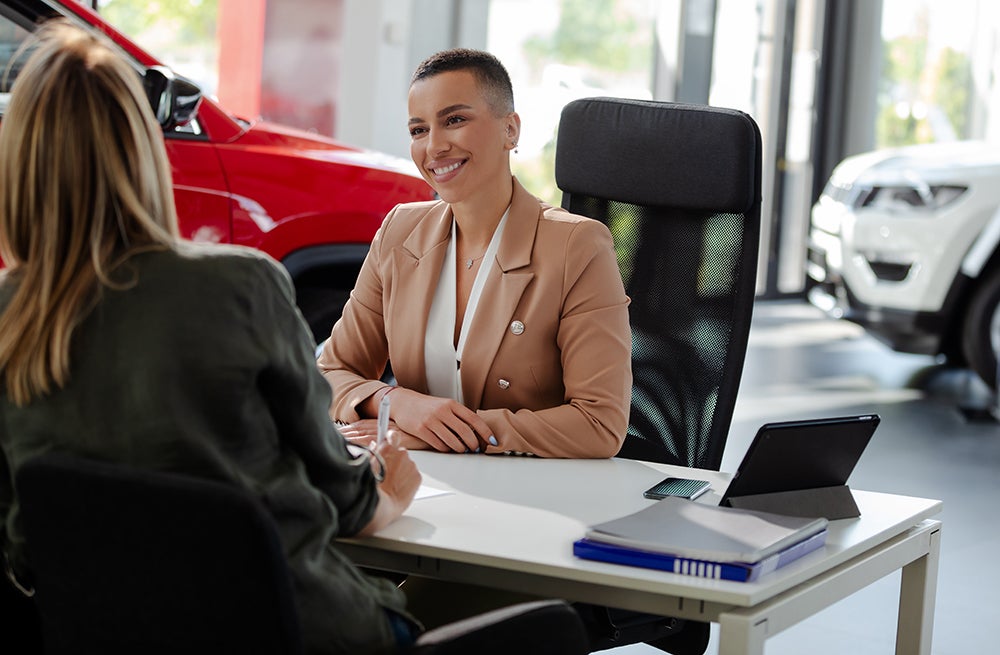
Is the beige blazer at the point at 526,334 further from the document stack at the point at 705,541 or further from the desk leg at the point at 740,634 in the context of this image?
the desk leg at the point at 740,634

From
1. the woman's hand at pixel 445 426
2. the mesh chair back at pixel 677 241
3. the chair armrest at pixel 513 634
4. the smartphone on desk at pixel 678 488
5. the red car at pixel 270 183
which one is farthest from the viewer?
the red car at pixel 270 183

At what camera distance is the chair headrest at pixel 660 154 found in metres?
2.52

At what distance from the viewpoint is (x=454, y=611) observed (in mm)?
1856

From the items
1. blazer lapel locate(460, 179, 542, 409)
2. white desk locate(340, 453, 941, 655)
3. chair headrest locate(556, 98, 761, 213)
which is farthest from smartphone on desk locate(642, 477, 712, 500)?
chair headrest locate(556, 98, 761, 213)

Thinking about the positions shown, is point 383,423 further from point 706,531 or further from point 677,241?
point 677,241

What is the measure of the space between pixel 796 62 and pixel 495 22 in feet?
8.50

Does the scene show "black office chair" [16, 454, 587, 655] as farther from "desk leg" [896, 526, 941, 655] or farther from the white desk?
"desk leg" [896, 526, 941, 655]

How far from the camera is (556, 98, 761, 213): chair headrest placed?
2.52 meters

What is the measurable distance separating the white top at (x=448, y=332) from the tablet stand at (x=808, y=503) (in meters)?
0.70

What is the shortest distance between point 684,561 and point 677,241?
1.25 metres

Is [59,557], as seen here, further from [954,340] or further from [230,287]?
[954,340]

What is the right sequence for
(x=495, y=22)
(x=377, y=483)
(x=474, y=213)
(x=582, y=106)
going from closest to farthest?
(x=377, y=483) < (x=474, y=213) < (x=582, y=106) < (x=495, y=22)

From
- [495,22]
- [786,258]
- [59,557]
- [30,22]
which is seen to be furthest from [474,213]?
[786,258]

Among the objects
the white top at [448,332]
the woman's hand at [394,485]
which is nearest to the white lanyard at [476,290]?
the white top at [448,332]
